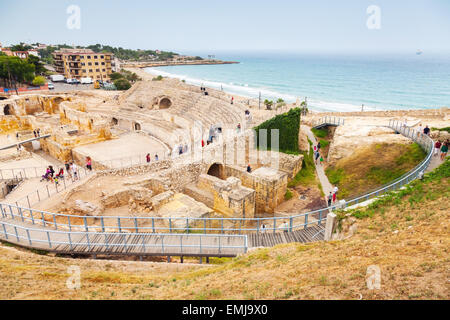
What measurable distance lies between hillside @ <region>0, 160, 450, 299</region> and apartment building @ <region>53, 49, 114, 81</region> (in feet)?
237

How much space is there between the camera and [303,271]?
740 centimetres

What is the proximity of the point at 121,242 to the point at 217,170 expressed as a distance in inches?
429

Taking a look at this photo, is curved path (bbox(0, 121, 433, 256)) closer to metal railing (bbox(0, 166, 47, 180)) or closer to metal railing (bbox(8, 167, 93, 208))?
metal railing (bbox(8, 167, 93, 208))

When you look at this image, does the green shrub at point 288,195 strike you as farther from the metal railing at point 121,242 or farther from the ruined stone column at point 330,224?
the metal railing at point 121,242

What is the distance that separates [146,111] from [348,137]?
79.2ft

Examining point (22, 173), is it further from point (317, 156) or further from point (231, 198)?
point (317, 156)

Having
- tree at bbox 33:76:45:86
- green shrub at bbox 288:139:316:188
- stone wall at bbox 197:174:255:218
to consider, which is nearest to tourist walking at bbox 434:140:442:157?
green shrub at bbox 288:139:316:188

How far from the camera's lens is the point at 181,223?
13.2 metres

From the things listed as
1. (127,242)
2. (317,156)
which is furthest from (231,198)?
(317,156)

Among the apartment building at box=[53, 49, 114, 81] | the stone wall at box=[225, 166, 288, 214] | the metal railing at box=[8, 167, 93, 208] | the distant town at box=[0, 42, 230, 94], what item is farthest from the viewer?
the apartment building at box=[53, 49, 114, 81]

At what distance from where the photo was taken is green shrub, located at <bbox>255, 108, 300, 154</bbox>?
23.8 metres

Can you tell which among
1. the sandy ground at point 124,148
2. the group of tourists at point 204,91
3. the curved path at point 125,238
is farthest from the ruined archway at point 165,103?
the curved path at point 125,238
